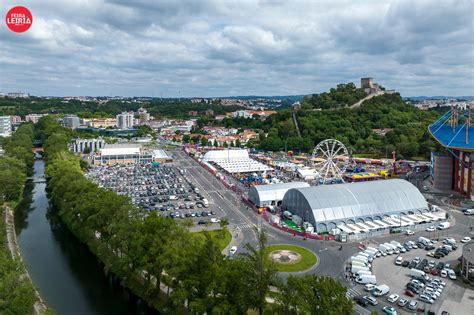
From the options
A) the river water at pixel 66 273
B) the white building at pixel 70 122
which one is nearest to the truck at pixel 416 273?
the river water at pixel 66 273

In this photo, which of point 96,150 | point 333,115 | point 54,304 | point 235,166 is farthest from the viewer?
point 333,115

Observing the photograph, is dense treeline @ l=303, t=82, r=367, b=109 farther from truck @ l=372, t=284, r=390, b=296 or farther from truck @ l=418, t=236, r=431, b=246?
truck @ l=372, t=284, r=390, b=296

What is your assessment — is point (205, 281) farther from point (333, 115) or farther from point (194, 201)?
point (333, 115)

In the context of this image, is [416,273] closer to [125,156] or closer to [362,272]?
[362,272]

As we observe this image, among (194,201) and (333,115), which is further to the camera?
(333,115)

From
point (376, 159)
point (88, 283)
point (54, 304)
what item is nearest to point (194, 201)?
point (88, 283)

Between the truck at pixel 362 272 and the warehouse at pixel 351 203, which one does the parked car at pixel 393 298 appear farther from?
the warehouse at pixel 351 203
